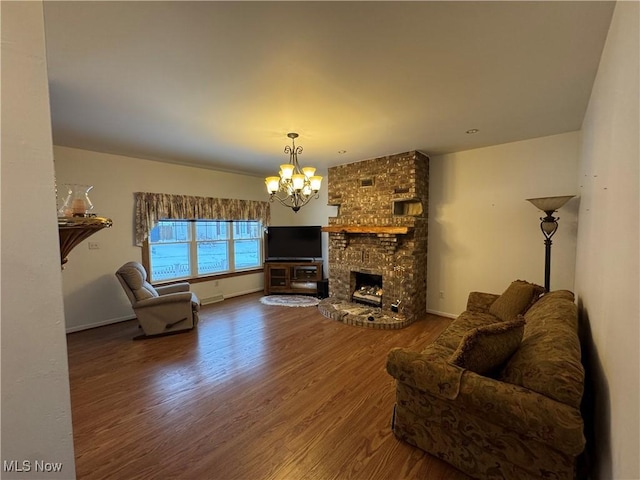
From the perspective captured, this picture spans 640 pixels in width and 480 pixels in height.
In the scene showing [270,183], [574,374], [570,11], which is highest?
[570,11]

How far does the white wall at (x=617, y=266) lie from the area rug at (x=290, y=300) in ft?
12.9

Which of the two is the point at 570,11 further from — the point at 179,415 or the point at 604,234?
the point at 179,415

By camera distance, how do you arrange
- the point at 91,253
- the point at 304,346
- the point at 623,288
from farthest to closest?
the point at 91,253
the point at 304,346
the point at 623,288

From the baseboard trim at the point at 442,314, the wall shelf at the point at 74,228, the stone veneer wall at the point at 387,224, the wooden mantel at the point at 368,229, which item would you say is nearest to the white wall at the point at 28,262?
the wall shelf at the point at 74,228

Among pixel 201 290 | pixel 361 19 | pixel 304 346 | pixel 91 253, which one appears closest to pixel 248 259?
pixel 201 290

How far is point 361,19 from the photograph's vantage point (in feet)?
4.82

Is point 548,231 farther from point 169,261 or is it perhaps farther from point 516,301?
point 169,261

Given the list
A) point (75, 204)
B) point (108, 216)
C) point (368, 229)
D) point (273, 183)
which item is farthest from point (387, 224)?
point (108, 216)

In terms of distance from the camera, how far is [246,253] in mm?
6156

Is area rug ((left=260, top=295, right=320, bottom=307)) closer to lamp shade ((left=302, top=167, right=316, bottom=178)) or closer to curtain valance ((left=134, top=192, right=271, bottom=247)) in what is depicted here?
curtain valance ((left=134, top=192, right=271, bottom=247))

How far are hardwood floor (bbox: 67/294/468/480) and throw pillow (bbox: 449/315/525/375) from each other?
68 centimetres

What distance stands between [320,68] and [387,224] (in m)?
2.79

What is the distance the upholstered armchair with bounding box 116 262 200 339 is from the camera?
3.56m

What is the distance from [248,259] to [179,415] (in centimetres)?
420
